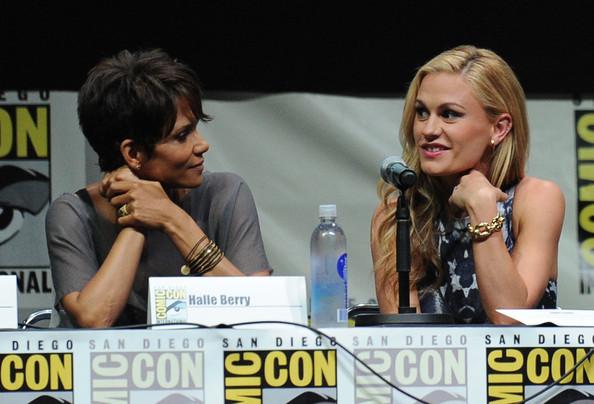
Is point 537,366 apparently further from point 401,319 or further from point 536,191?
point 536,191

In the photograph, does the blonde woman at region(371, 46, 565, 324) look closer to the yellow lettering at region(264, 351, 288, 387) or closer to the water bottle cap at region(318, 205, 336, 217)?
the water bottle cap at region(318, 205, 336, 217)

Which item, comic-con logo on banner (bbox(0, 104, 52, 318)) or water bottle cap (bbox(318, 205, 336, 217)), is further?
comic-con logo on banner (bbox(0, 104, 52, 318))

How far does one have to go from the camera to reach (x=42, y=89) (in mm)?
4273

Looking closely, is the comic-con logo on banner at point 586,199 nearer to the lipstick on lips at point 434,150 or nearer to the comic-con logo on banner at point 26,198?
the lipstick on lips at point 434,150

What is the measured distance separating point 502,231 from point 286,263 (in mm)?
1229

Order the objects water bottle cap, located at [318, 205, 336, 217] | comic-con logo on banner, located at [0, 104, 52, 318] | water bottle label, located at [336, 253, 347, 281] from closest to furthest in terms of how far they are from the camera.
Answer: water bottle label, located at [336, 253, 347, 281] → water bottle cap, located at [318, 205, 336, 217] → comic-con logo on banner, located at [0, 104, 52, 318]

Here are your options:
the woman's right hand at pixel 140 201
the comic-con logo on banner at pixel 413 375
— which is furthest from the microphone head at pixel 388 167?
the woman's right hand at pixel 140 201

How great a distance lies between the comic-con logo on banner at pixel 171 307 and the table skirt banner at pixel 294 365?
0.28 feet

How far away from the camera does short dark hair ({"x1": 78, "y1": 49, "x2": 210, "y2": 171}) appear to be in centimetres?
336

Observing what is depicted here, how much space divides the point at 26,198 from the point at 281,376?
6.57 feet

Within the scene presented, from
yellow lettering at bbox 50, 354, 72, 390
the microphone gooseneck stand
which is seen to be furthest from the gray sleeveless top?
yellow lettering at bbox 50, 354, 72, 390

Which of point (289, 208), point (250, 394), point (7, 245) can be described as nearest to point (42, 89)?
point (7, 245)

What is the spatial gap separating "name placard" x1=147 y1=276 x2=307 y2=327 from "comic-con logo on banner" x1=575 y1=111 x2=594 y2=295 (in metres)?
1.97

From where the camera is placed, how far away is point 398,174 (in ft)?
9.11
